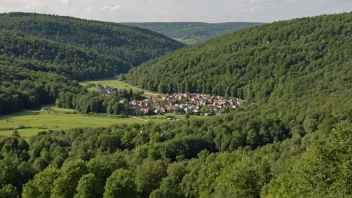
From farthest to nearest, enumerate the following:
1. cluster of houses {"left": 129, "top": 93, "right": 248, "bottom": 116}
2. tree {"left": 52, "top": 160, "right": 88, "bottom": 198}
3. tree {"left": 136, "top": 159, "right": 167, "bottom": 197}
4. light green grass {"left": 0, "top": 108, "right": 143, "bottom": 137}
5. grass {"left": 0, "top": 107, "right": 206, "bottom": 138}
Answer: cluster of houses {"left": 129, "top": 93, "right": 248, "bottom": 116} → light green grass {"left": 0, "top": 108, "right": 143, "bottom": 137} → grass {"left": 0, "top": 107, "right": 206, "bottom": 138} → tree {"left": 136, "top": 159, "right": 167, "bottom": 197} → tree {"left": 52, "top": 160, "right": 88, "bottom": 198}

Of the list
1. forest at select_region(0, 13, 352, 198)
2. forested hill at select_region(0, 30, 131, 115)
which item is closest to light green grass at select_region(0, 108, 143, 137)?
forest at select_region(0, 13, 352, 198)

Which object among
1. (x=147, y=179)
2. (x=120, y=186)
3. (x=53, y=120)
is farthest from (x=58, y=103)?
(x=120, y=186)

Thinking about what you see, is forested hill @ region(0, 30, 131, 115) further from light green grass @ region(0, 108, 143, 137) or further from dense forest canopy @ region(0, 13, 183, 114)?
light green grass @ region(0, 108, 143, 137)

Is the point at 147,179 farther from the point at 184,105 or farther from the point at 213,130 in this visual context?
the point at 184,105

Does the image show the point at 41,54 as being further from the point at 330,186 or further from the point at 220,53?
the point at 330,186

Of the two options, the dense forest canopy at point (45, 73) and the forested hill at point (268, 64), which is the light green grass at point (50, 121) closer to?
the dense forest canopy at point (45, 73)

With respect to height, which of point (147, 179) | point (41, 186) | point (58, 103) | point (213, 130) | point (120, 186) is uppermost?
point (120, 186)

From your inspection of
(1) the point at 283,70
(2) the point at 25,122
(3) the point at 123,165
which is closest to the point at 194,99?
(1) the point at 283,70
